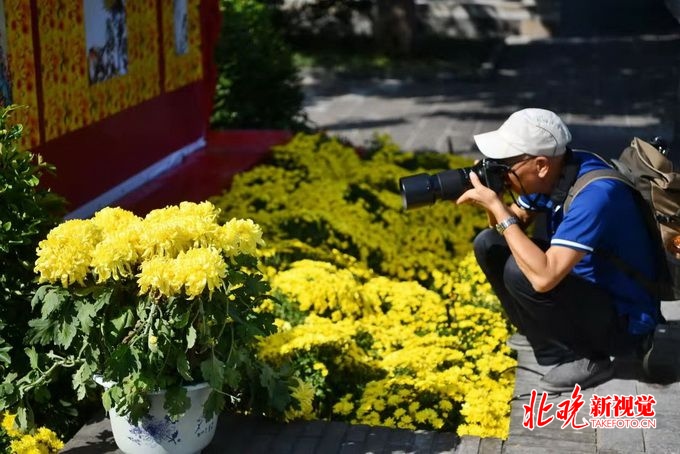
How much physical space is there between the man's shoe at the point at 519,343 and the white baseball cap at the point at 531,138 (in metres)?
1.18

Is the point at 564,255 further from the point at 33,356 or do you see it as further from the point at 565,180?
the point at 33,356

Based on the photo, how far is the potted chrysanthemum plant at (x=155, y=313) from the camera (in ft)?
12.0

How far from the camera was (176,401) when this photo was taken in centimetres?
368

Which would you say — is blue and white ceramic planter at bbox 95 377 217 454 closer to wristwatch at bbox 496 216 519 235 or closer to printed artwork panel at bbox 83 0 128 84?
wristwatch at bbox 496 216 519 235

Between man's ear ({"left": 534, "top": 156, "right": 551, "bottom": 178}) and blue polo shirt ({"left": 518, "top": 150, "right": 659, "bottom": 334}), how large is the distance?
147 mm

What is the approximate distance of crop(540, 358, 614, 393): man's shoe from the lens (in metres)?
4.52

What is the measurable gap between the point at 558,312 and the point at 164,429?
5.65 ft

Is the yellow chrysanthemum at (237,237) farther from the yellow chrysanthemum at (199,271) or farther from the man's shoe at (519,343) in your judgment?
the man's shoe at (519,343)

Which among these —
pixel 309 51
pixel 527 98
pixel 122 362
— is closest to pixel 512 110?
pixel 527 98

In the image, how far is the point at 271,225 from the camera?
6.99 m

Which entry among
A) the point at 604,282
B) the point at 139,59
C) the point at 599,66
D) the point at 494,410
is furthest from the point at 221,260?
the point at 599,66

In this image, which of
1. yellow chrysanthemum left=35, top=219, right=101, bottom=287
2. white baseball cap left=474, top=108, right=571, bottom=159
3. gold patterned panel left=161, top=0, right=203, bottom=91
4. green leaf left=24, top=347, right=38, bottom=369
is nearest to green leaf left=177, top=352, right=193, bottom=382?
yellow chrysanthemum left=35, top=219, right=101, bottom=287

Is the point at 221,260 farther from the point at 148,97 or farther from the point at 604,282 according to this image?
the point at 148,97

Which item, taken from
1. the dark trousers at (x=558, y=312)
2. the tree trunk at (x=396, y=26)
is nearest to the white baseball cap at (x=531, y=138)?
the dark trousers at (x=558, y=312)
